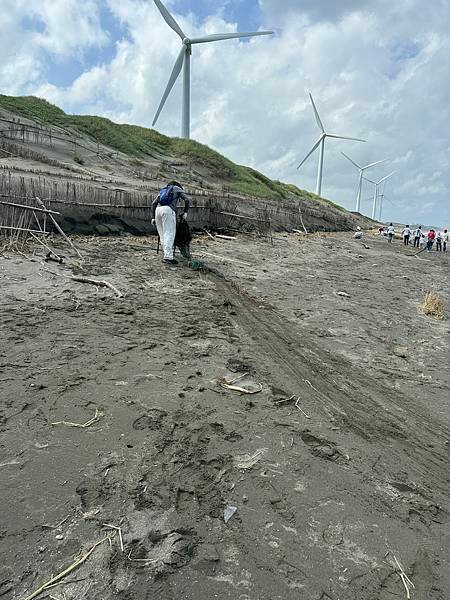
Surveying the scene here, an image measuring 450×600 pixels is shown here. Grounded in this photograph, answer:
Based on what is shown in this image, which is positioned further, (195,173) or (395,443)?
(195,173)

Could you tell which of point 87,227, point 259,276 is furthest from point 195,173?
point 259,276

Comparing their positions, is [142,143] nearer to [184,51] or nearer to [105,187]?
[184,51]

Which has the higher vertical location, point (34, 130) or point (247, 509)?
point (34, 130)

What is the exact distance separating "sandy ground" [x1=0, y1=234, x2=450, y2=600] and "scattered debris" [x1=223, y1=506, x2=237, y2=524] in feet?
0.06

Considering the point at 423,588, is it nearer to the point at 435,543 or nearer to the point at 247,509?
the point at 435,543

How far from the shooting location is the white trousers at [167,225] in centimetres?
946

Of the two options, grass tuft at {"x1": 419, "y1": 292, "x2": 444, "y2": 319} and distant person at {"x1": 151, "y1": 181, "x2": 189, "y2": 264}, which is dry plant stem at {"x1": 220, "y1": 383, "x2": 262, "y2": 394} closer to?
grass tuft at {"x1": 419, "y1": 292, "x2": 444, "y2": 319}

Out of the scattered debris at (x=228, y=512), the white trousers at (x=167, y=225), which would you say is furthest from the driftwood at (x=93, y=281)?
the scattered debris at (x=228, y=512)

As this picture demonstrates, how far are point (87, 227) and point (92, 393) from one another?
30.9 feet

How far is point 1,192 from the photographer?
1020 cm

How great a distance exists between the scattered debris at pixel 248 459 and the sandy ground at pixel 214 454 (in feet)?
0.06

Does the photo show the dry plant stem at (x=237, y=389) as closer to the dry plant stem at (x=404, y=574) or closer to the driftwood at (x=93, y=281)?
the dry plant stem at (x=404, y=574)

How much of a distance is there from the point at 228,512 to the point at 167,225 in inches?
303

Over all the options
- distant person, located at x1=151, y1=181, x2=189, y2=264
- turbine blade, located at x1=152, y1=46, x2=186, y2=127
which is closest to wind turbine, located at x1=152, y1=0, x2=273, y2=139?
turbine blade, located at x1=152, y1=46, x2=186, y2=127
